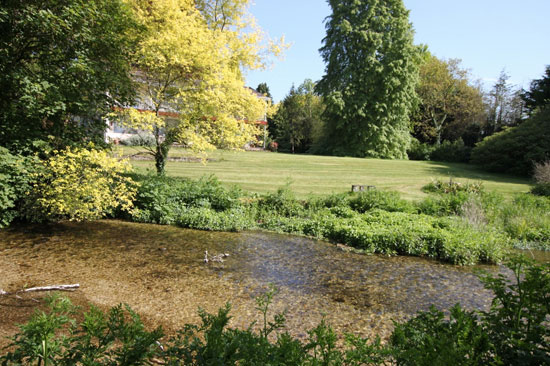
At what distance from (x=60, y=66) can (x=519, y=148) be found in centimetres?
2406

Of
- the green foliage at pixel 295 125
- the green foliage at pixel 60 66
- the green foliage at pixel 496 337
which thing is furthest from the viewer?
the green foliage at pixel 295 125

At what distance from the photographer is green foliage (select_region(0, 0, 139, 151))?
26.9 feet

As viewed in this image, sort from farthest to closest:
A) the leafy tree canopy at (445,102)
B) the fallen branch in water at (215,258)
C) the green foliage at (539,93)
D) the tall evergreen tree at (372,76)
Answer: the leafy tree canopy at (445,102), the tall evergreen tree at (372,76), the green foliage at (539,93), the fallen branch in water at (215,258)

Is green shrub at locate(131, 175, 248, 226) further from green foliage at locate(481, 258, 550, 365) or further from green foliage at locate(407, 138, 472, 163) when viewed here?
green foliage at locate(407, 138, 472, 163)

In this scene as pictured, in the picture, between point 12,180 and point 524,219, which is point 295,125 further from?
point 12,180

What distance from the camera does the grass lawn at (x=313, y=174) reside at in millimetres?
15328

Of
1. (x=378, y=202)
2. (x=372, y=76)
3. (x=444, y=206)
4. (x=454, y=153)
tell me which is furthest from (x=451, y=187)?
(x=372, y=76)

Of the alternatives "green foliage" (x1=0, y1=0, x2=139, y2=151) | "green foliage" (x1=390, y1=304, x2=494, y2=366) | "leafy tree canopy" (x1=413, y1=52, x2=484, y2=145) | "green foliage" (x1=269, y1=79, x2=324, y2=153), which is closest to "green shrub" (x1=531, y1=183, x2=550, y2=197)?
"green foliage" (x1=390, y1=304, x2=494, y2=366)

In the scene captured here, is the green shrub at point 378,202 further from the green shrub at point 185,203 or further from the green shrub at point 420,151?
the green shrub at point 420,151

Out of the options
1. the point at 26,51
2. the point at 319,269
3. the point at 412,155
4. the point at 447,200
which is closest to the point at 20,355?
the point at 319,269

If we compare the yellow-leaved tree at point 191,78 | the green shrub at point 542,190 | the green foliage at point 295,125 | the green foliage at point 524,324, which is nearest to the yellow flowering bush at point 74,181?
the yellow-leaved tree at point 191,78

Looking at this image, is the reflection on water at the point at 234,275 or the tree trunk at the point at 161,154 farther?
the tree trunk at the point at 161,154

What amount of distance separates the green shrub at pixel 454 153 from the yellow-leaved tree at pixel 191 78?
23.4 meters

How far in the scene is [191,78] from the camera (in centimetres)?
1138
